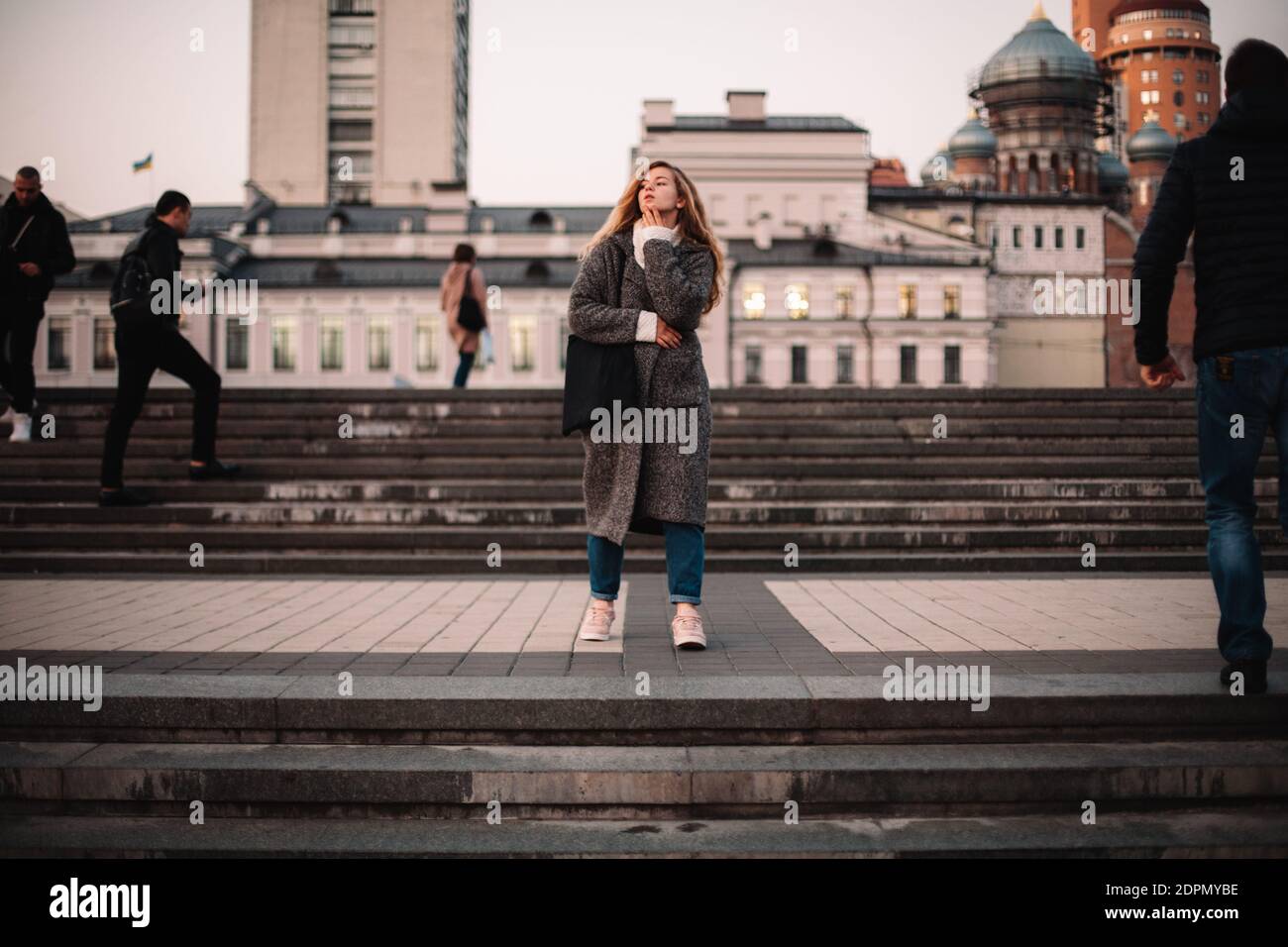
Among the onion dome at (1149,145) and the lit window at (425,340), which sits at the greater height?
the onion dome at (1149,145)

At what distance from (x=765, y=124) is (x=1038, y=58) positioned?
26767mm

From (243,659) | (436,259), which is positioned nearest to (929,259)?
(436,259)

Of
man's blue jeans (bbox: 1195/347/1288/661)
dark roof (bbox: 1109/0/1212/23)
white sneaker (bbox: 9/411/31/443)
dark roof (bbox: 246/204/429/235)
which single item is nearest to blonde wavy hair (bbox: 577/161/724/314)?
man's blue jeans (bbox: 1195/347/1288/661)

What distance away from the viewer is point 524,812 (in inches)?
155

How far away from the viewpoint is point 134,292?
945cm

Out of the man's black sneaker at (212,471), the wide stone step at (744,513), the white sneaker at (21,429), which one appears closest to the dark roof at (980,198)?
the wide stone step at (744,513)

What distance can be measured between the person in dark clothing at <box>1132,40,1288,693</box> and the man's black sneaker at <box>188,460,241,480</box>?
316 inches

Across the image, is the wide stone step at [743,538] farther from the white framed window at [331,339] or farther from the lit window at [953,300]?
the lit window at [953,300]

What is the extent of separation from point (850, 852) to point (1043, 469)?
26.0ft

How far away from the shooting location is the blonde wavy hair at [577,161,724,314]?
5.53 metres

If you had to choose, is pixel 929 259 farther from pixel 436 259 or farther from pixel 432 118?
pixel 432 118

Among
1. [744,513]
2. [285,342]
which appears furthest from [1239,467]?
[285,342]

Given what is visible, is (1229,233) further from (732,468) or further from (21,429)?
(21,429)

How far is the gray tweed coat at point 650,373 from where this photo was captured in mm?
5359
